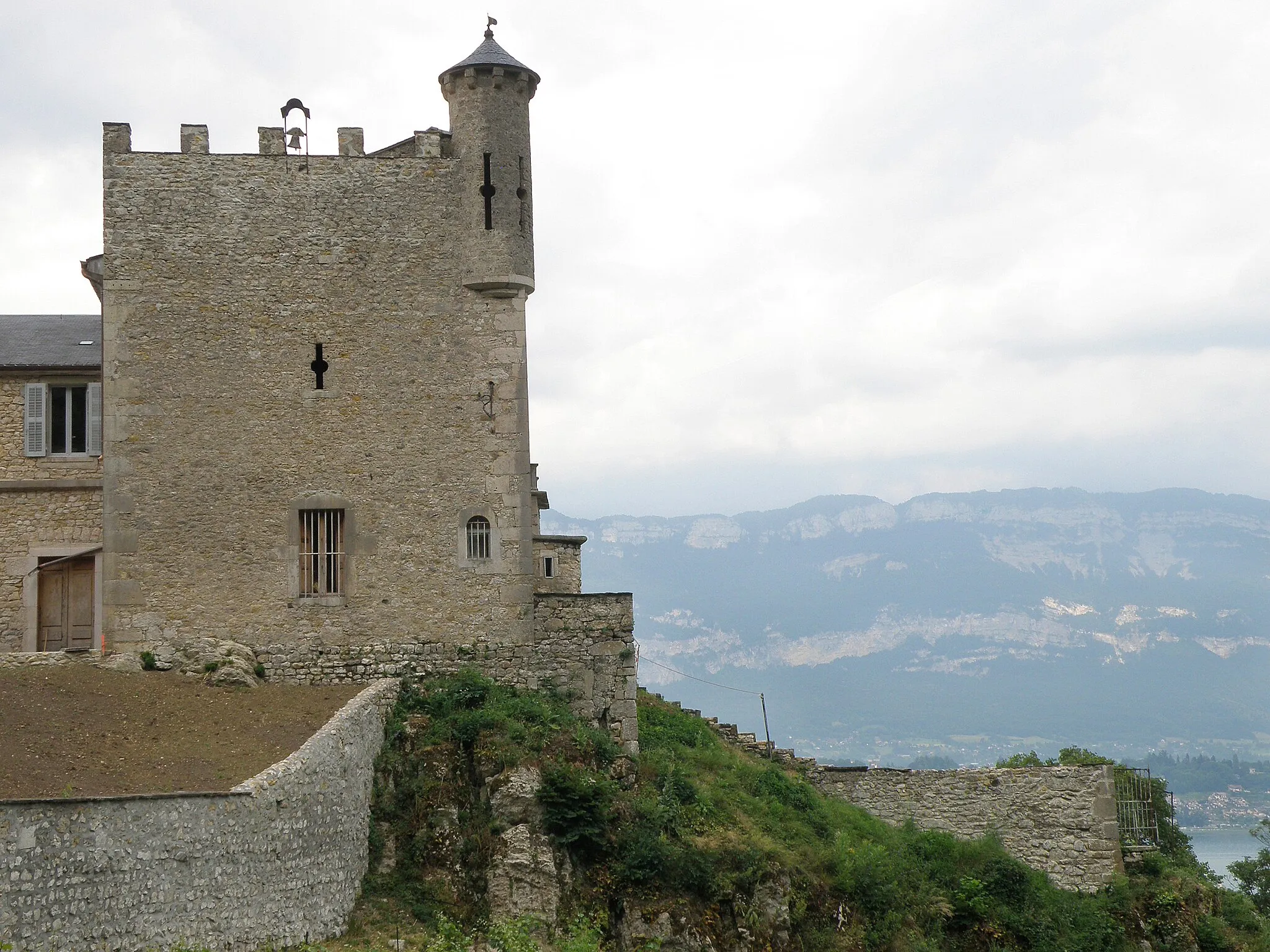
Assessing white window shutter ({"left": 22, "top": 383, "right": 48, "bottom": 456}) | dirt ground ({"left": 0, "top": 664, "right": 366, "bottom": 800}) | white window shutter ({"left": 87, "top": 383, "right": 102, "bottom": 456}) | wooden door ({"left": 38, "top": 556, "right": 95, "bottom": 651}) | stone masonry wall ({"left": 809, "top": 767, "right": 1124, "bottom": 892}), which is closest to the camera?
dirt ground ({"left": 0, "top": 664, "right": 366, "bottom": 800})

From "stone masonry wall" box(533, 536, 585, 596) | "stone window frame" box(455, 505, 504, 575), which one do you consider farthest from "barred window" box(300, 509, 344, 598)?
"stone masonry wall" box(533, 536, 585, 596)

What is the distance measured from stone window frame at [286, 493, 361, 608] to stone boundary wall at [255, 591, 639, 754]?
730 mm

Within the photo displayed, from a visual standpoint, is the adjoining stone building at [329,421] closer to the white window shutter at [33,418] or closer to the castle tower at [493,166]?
the castle tower at [493,166]

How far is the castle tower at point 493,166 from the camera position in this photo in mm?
31203

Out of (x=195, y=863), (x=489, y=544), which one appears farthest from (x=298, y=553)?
(x=195, y=863)

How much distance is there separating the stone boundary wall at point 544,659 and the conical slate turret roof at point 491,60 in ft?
36.4

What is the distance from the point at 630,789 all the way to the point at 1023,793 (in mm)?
10928

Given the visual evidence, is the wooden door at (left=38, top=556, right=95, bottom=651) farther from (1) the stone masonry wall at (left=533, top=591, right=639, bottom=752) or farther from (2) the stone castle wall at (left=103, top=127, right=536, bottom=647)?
(1) the stone masonry wall at (left=533, top=591, right=639, bottom=752)

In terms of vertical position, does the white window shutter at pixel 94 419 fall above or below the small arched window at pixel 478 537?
above

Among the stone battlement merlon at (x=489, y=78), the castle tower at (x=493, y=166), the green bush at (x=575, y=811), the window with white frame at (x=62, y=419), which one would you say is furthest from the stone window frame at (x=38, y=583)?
the stone battlement merlon at (x=489, y=78)

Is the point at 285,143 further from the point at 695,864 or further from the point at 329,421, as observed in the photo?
the point at 695,864

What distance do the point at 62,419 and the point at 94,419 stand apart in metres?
0.75

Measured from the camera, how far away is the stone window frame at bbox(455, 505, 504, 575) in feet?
101

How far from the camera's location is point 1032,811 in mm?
34000
